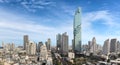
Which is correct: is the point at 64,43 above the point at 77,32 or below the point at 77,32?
below

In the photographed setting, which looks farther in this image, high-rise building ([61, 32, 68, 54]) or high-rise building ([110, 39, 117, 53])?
high-rise building ([110, 39, 117, 53])

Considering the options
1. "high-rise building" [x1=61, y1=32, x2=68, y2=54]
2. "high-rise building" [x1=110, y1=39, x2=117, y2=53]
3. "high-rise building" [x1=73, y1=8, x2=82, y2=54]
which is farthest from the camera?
"high-rise building" [x1=110, y1=39, x2=117, y2=53]

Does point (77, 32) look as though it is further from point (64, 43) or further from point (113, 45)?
point (113, 45)

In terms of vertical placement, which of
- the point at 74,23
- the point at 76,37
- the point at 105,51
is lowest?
the point at 105,51

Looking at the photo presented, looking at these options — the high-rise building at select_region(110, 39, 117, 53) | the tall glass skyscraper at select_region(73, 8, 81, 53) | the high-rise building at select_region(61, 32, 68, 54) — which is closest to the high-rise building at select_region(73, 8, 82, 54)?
the tall glass skyscraper at select_region(73, 8, 81, 53)

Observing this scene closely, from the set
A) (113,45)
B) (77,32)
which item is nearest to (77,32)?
(77,32)

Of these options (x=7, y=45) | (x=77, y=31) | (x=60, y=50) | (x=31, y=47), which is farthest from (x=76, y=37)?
(x=7, y=45)

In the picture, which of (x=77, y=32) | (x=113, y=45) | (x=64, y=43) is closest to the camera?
(x=77, y=32)

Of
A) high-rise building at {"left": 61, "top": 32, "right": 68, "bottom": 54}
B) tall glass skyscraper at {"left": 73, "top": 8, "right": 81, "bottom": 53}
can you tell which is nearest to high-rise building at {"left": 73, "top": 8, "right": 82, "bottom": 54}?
tall glass skyscraper at {"left": 73, "top": 8, "right": 81, "bottom": 53}

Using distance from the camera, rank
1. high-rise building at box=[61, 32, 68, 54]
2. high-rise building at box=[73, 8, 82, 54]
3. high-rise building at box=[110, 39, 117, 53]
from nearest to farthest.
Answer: high-rise building at box=[73, 8, 82, 54] → high-rise building at box=[61, 32, 68, 54] → high-rise building at box=[110, 39, 117, 53]

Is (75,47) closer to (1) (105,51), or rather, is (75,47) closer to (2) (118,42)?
(1) (105,51)

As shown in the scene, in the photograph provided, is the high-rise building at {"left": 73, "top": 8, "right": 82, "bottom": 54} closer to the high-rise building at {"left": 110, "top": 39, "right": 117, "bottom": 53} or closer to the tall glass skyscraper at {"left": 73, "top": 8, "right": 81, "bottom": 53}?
the tall glass skyscraper at {"left": 73, "top": 8, "right": 81, "bottom": 53}
